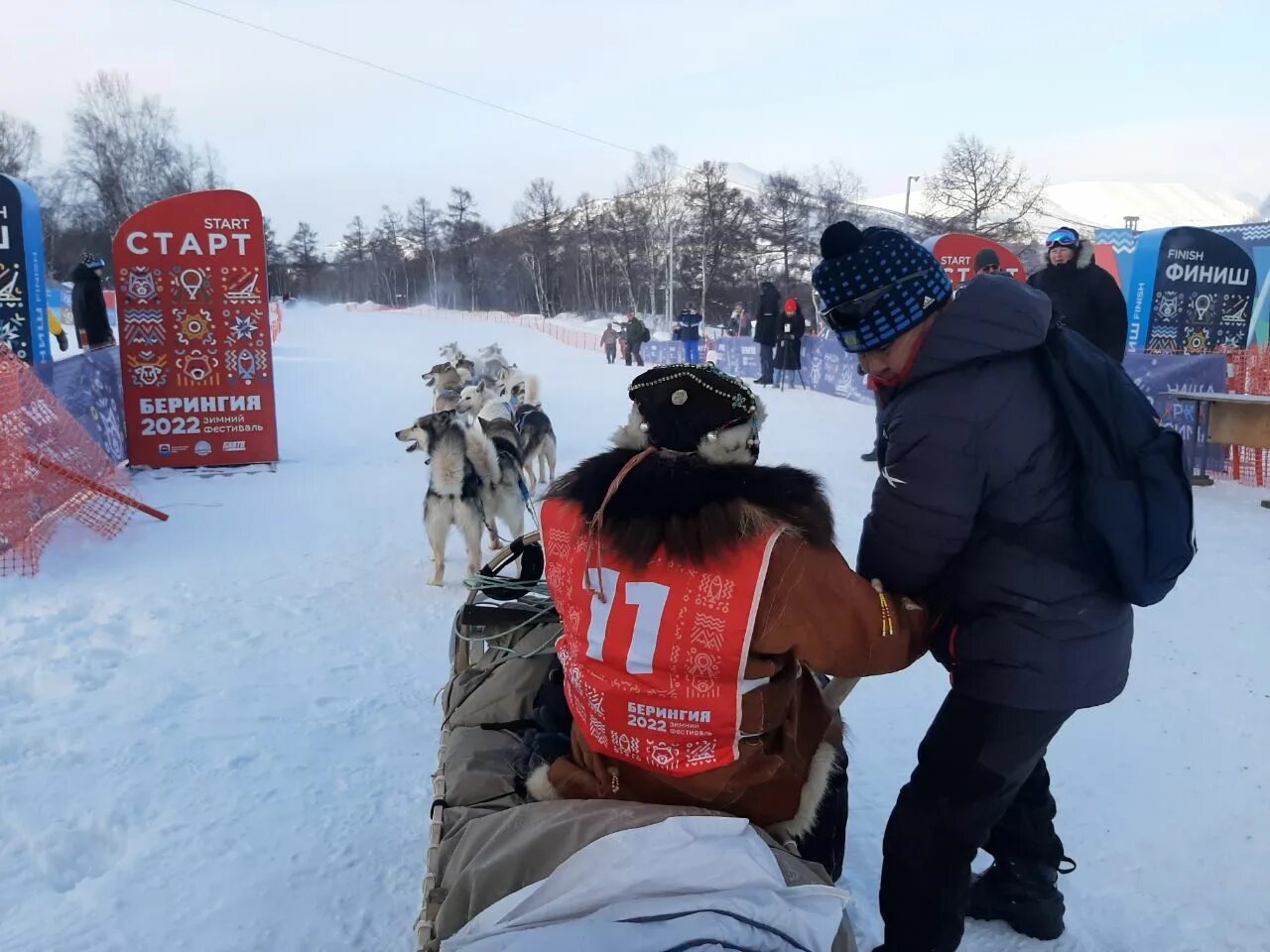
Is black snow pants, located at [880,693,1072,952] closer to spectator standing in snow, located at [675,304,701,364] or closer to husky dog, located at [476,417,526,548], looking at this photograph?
husky dog, located at [476,417,526,548]

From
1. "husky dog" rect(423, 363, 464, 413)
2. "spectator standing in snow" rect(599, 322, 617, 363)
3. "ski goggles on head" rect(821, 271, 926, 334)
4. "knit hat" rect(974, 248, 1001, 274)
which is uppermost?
"knit hat" rect(974, 248, 1001, 274)

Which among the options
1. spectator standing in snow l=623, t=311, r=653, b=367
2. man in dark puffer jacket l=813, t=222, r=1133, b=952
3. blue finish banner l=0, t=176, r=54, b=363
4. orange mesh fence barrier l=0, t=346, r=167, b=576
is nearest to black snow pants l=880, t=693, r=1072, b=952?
man in dark puffer jacket l=813, t=222, r=1133, b=952

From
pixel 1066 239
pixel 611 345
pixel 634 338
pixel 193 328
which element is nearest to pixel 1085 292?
pixel 1066 239

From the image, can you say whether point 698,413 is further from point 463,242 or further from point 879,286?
point 463,242

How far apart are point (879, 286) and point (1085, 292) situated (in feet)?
15.9

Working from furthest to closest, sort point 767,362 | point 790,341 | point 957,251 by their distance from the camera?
1. point 767,362
2. point 790,341
3. point 957,251

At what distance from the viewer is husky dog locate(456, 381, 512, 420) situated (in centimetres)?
785

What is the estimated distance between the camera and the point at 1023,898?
2.24m

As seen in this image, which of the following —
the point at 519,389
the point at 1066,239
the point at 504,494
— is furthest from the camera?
the point at 519,389

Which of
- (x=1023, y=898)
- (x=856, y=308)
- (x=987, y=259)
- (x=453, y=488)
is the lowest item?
(x=1023, y=898)

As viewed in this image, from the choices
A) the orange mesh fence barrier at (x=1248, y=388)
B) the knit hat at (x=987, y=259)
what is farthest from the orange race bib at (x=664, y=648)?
the orange mesh fence barrier at (x=1248, y=388)

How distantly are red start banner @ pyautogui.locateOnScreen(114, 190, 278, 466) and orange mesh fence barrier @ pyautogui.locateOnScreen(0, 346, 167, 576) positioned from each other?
6.41ft

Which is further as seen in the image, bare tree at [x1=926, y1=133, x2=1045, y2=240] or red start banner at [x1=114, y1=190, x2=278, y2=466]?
bare tree at [x1=926, y1=133, x2=1045, y2=240]

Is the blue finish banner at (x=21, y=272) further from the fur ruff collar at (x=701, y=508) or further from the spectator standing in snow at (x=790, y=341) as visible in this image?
the spectator standing in snow at (x=790, y=341)
